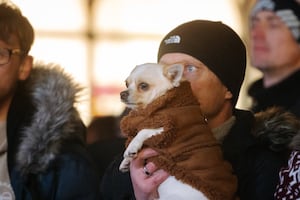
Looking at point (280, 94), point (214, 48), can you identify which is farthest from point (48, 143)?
point (280, 94)

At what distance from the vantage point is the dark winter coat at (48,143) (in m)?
2.34

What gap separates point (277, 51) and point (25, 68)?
3.68ft

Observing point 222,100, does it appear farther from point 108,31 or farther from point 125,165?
point 108,31

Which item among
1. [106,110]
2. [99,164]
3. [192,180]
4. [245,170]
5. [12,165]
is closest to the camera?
[192,180]

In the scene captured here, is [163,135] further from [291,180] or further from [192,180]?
[291,180]

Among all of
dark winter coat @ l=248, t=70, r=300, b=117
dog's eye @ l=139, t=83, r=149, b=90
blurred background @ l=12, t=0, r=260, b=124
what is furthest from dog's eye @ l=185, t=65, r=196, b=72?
blurred background @ l=12, t=0, r=260, b=124

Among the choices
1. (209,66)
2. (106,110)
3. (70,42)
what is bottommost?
(106,110)

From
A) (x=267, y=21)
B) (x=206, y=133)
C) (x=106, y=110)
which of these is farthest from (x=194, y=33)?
(x=106, y=110)

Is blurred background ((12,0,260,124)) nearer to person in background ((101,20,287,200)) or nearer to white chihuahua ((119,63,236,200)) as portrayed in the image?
person in background ((101,20,287,200))

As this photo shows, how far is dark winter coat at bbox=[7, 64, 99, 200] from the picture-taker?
7.67ft

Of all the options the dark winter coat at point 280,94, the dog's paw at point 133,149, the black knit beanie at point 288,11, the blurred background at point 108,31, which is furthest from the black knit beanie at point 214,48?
the blurred background at point 108,31

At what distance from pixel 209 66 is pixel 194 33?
0.13 m

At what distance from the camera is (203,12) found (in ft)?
22.2

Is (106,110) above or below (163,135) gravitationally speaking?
below
